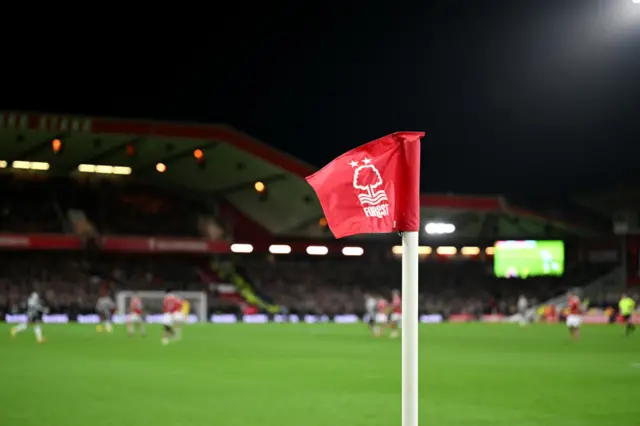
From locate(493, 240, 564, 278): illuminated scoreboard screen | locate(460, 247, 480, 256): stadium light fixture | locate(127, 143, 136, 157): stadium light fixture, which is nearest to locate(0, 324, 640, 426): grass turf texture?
locate(127, 143, 136, 157): stadium light fixture

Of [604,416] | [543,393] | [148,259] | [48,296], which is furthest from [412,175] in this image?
[148,259]

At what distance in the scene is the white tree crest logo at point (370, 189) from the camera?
741cm

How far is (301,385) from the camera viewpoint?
18.6 metres

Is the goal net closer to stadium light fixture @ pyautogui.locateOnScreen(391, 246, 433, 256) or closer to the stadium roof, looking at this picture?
the stadium roof

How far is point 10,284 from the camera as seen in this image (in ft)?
191

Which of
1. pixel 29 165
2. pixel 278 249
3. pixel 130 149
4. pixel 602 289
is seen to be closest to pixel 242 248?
pixel 278 249

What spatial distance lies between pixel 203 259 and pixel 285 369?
156 feet

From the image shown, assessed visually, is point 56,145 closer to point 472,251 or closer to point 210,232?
point 210,232

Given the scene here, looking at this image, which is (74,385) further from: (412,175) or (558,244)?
(558,244)

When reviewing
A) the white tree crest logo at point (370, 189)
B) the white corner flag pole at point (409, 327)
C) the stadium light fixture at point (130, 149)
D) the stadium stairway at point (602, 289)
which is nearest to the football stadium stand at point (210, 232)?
the stadium light fixture at point (130, 149)

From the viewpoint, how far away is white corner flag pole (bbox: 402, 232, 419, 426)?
707 centimetres

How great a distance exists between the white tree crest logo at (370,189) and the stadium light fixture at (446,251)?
70807mm

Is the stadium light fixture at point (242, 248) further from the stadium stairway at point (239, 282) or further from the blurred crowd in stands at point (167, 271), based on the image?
the blurred crowd in stands at point (167, 271)

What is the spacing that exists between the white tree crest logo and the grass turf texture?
20.8 ft
